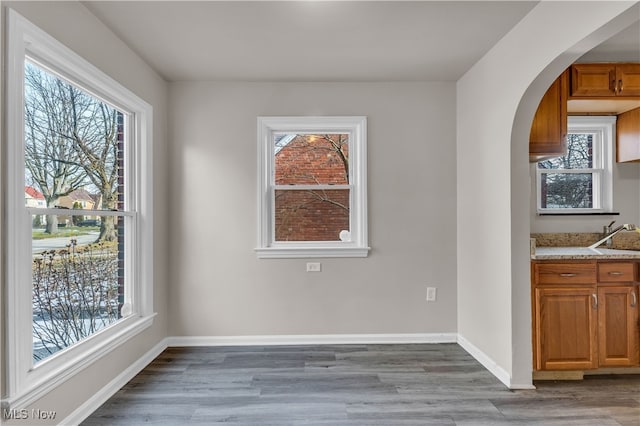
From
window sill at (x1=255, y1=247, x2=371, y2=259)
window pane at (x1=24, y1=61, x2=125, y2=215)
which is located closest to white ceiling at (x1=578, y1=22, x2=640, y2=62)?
window sill at (x1=255, y1=247, x2=371, y2=259)

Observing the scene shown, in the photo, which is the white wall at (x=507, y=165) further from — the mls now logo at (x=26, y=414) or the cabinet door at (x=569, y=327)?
the mls now logo at (x=26, y=414)

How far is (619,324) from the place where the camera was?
2.66 metres

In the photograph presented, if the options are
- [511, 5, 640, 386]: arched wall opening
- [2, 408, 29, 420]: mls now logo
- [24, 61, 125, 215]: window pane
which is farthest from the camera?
[511, 5, 640, 386]: arched wall opening

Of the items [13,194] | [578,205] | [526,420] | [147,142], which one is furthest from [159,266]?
[578,205]

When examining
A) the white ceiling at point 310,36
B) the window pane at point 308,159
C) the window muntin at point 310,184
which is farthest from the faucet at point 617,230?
the window pane at point 308,159

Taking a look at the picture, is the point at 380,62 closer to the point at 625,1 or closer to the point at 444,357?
the point at 625,1

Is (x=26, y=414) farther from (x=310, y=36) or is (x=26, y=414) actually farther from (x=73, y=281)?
(x=310, y=36)

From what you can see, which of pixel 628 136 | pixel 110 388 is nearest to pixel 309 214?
pixel 110 388

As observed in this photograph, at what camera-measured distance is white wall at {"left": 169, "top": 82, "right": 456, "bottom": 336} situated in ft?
11.4

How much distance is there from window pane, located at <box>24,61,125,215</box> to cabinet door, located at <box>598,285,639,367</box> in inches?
143

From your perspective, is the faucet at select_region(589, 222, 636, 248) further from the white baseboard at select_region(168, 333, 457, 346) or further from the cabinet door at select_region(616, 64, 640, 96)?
the white baseboard at select_region(168, 333, 457, 346)

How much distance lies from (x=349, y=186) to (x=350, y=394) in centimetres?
183

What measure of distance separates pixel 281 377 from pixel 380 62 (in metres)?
2.62

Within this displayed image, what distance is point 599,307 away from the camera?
2.64 metres
